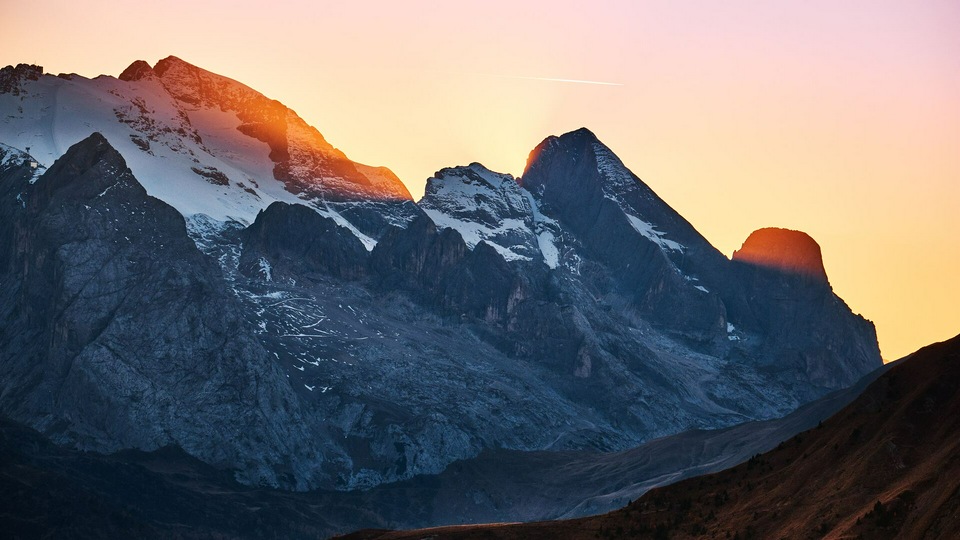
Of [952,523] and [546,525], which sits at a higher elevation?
[952,523]

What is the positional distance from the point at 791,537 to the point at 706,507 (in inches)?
773

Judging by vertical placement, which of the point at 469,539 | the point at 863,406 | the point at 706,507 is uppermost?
the point at 863,406

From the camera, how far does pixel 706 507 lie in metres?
139

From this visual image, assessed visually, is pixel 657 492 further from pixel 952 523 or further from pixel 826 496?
pixel 952 523

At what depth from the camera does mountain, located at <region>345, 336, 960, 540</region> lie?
112 metres

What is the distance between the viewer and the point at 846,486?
123 metres

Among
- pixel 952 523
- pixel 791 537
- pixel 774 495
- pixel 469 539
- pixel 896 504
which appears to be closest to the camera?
pixel 952 523

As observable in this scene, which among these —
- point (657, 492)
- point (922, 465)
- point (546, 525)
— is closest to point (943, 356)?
point (922, 465)

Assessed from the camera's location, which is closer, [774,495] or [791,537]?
[791,537]

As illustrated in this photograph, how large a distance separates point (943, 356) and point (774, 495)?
20.6 meters

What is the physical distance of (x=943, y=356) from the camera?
5261 inches

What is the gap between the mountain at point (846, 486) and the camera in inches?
4394

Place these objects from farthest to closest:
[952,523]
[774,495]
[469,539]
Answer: [469,539] < [774,495] < [952,523]

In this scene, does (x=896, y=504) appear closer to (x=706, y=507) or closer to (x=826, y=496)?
(x=826, y=496)
